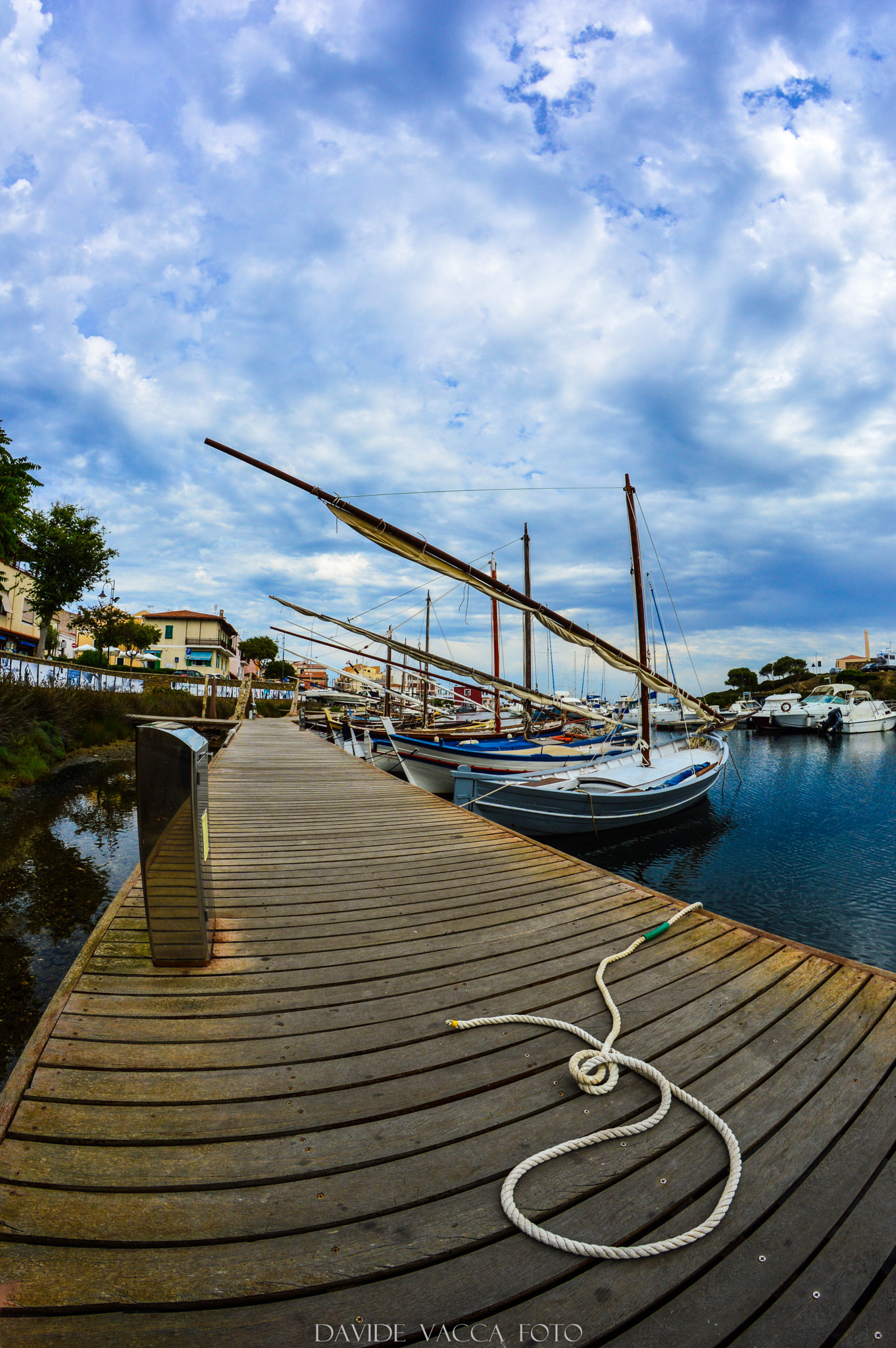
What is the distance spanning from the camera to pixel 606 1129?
6.46 ft

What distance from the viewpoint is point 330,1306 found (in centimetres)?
136

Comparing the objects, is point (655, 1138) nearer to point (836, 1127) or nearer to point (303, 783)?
point (836, 1127)

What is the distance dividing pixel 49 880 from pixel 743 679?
90099 millimetres

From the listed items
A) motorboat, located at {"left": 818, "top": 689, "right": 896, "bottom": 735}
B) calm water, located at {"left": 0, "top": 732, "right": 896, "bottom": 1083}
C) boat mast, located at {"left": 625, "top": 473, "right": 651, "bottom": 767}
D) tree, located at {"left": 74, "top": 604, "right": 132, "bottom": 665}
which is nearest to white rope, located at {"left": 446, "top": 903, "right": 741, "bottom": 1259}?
calm water, located at {"left": 0, "top": 732, "right": 896, "bottom": 1083}

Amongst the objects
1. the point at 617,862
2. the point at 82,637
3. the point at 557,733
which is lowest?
the point at 617,862

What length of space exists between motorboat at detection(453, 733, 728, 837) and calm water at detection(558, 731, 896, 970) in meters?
0.73

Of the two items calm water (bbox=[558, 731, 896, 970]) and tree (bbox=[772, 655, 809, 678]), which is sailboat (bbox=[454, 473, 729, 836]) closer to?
calm water (bbox=[558, 731, 896, 970])

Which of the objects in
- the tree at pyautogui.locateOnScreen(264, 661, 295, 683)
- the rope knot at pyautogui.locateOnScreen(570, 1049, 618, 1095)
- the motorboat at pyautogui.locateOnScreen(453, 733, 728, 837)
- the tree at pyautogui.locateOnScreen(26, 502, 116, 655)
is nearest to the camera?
the rope knot at pyautogui.locateOnScreen(570, 1049, 618, 1095)

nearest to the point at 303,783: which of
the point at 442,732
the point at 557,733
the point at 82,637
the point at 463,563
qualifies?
the point at 463,563

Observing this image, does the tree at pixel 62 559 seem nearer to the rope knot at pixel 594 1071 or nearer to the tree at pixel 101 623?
the tree at pixel 101 623

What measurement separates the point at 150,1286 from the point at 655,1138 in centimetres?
160

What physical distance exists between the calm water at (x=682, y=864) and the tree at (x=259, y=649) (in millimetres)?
74897

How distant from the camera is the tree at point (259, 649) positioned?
3553 inches

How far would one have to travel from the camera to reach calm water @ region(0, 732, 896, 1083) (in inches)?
242
